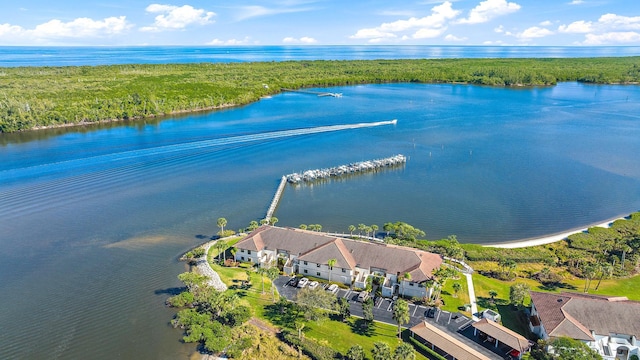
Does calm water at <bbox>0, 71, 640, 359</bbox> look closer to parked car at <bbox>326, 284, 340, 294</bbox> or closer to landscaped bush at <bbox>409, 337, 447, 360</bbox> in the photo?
parked car at <bbox>326, 284, 340, 294</bbox>

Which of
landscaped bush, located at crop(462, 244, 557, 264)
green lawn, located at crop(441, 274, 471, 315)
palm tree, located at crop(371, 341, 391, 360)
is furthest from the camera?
landscaped bush, located at crop(462, 244, 557, 264)

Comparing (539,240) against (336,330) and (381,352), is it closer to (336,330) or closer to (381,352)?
(336,330)

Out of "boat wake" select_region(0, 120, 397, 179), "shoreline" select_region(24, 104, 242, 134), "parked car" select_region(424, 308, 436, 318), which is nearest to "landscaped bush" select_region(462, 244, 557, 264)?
"parked car" select_region(424, 308, 436, 318)

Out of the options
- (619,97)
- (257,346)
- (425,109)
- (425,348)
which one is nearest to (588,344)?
(425,348)

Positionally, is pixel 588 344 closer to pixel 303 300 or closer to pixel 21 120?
pixel 303 300

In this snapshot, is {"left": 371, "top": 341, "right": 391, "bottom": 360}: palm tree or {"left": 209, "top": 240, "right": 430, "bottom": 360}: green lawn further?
{"left": 209, "top": 240, "right": 430, "bottom": 360}: green lawn

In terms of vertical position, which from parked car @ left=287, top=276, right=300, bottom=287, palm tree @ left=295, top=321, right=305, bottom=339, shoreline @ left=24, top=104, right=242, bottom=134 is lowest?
palm tree @ left=295, top=321, right=305, bottom=339

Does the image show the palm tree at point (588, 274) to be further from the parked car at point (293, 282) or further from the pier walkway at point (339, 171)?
the pier walkway at point (339, 171)
